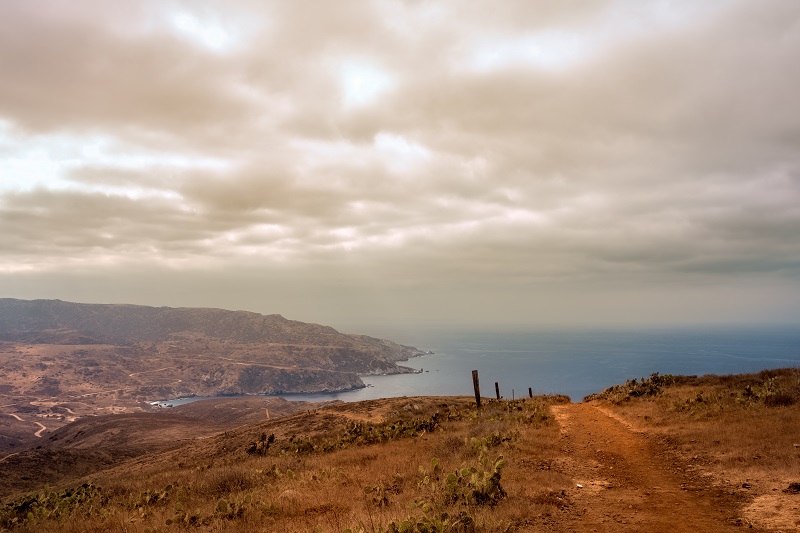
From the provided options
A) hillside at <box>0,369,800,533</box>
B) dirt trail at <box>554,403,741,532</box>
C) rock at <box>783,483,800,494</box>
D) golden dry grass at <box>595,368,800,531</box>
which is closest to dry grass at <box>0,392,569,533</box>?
hillside at <box>0,369,800,533</box>

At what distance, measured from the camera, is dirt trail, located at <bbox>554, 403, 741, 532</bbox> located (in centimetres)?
916

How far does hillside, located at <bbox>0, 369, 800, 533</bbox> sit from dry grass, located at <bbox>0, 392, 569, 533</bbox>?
0.06m

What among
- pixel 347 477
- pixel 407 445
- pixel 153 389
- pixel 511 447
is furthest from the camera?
pixel 153 389

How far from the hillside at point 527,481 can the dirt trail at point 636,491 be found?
0.17 ft

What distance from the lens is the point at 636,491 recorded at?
1152 centimetres

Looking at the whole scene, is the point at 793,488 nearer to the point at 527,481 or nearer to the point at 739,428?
the point at 527,481

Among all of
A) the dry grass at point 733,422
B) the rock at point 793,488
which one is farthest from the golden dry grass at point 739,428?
the rock at point 793,488

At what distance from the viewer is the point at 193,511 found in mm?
12211

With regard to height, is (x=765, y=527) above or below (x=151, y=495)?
above

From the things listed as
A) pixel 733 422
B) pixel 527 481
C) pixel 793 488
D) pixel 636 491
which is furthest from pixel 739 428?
pixel 527 481

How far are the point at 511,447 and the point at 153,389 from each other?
8627 inches

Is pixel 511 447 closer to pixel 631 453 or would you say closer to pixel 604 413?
pixel 631 453

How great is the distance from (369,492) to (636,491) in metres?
7.53

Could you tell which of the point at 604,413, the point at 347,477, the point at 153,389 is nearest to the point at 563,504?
the point at 347,477
